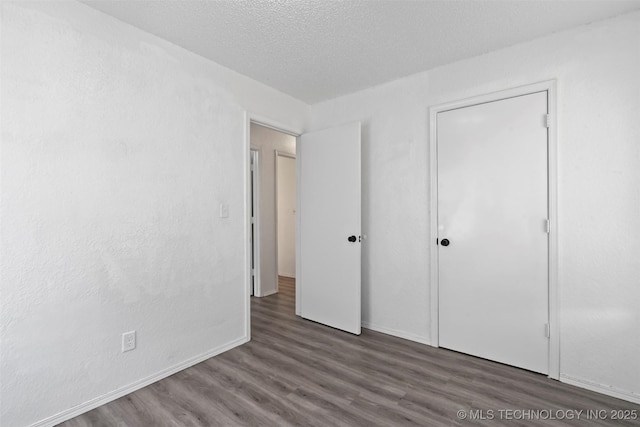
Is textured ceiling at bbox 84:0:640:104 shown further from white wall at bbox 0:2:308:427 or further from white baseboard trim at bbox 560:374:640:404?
white baseboard trim at bbox 560:374:640:404

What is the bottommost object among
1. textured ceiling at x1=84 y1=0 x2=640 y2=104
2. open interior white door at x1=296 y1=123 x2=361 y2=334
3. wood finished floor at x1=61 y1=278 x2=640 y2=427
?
wood finished floor at x1=61 y1=278 x2=640 y2=427

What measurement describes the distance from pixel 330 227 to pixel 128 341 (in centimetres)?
190

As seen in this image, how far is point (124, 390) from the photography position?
6.57 feet

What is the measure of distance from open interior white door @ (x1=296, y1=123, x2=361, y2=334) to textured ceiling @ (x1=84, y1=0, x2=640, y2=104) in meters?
0.74

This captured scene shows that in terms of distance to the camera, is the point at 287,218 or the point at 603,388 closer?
the point at 603,388

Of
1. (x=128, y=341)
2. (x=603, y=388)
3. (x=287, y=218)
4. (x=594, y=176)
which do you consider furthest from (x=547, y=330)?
(x=287, y=218)

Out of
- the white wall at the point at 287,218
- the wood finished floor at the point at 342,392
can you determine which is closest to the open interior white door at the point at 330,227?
the wood finished floor at the point at 342,392

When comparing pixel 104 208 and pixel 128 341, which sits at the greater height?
pixel 104 208

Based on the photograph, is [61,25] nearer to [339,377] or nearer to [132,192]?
[132,192]

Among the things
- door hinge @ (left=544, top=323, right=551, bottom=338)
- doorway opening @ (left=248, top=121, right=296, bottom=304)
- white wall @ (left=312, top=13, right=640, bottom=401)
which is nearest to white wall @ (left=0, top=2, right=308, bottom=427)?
doorway opening @ (left=248, top=121, right=296, bottom=304)

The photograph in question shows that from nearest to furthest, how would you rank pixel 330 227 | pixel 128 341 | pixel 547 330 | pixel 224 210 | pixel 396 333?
pixel 128 341
pixel 547 330
pixel 224 210
pixel 396 333
pixel 330 227

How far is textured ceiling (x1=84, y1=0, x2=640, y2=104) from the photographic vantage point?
188 cm

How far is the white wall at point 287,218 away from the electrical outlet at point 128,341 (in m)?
3.42

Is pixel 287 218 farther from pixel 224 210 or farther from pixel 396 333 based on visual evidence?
pixel 396 333
